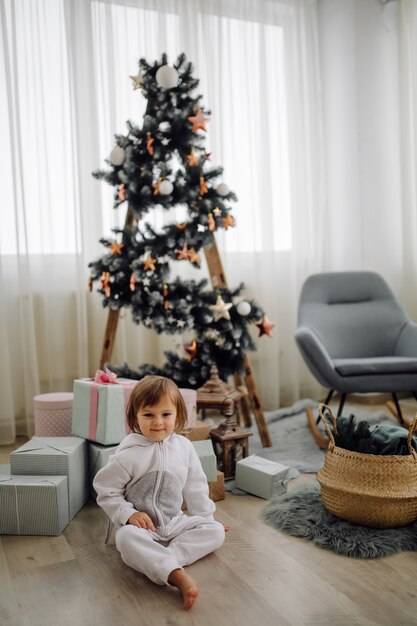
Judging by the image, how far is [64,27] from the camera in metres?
3.09

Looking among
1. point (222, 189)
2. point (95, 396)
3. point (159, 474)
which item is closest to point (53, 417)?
point (95, 396)

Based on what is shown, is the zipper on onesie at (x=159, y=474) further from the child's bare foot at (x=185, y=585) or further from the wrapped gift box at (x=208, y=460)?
the wrapped gift box at (x=208, y=460)

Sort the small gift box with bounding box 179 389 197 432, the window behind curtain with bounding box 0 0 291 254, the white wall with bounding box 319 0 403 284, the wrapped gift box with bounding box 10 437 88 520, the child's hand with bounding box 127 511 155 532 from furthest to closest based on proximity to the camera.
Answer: the white wall with bounding box 319 0 403 284, the window behind curtain with bounding box 0 0 291 254, the small gift box with bounding box 179 389 197 432, the wrapped gift box with bounding box 10 437 88 520, the child's hand with bounding box 127 511 155 532

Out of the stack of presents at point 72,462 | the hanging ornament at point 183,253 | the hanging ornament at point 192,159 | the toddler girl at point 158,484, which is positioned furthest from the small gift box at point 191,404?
the hanging ornament at point 192,159

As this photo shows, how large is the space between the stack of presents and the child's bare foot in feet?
1.80

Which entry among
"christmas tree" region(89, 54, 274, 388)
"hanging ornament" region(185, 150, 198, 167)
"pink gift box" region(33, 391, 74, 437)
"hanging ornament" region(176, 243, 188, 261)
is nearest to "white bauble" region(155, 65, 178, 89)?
"christmas tree" region(89, 54, 274, 388)

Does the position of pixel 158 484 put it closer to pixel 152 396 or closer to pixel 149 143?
pixel 152 396

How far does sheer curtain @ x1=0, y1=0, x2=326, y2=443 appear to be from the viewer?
304cm

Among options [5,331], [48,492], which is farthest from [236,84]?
[48,492]

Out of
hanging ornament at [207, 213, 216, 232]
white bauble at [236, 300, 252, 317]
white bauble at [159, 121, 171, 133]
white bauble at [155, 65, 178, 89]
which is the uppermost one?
white bauble at [155, 65, 178, 89]

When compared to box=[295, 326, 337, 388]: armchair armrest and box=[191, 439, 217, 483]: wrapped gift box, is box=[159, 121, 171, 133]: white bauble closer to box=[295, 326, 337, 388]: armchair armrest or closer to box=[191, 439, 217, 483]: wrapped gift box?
box=[295, 326, 337, 388]: armchair armrest

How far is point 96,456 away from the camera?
83.4 inches

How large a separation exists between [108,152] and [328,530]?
2.33 meters

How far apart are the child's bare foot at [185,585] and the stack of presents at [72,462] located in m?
0.55
